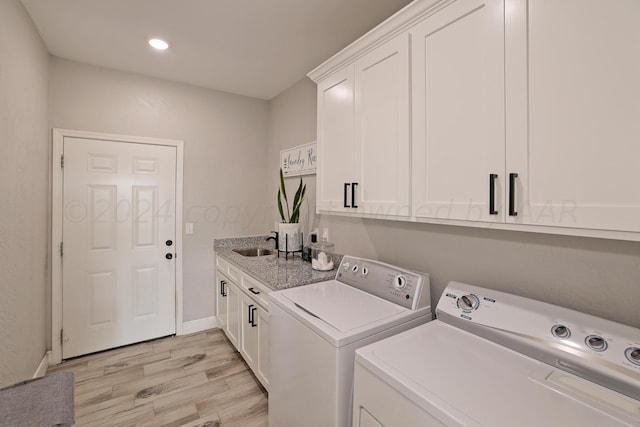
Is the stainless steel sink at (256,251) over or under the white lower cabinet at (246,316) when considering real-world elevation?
over

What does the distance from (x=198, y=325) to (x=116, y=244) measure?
1.13 metres

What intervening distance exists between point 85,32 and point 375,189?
91.0 inches

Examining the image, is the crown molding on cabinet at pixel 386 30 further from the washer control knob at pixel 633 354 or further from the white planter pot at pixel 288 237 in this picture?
the washer control knob at pixel 633 354

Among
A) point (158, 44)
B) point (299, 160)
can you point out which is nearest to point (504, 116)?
point (299, 160)

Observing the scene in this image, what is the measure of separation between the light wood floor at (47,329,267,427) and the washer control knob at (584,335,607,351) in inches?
69.9

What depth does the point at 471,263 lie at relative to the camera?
145cm

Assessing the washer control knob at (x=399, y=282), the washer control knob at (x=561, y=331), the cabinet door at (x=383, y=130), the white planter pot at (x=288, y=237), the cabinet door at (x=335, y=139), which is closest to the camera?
the washer control knob at (x=561, y=331)

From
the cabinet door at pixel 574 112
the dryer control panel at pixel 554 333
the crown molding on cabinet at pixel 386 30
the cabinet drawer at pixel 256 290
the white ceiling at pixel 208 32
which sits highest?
the white ceiling at pixel 208 32

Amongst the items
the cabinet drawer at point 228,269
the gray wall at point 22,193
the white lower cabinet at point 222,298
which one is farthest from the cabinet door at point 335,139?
the gray wall at point 22,193

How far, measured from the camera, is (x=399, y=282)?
155 cm

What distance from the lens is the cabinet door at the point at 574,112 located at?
2.53ft

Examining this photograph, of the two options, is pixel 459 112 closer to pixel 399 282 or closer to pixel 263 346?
pixel 399 282

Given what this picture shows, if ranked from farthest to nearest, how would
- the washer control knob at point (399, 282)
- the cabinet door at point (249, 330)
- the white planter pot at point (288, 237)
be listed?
the white planter pot at point (288, 237), the cabinet door at point (249, 330), the washer control knob at point (399, 282)

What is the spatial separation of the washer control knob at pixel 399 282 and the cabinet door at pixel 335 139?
1.55ft
